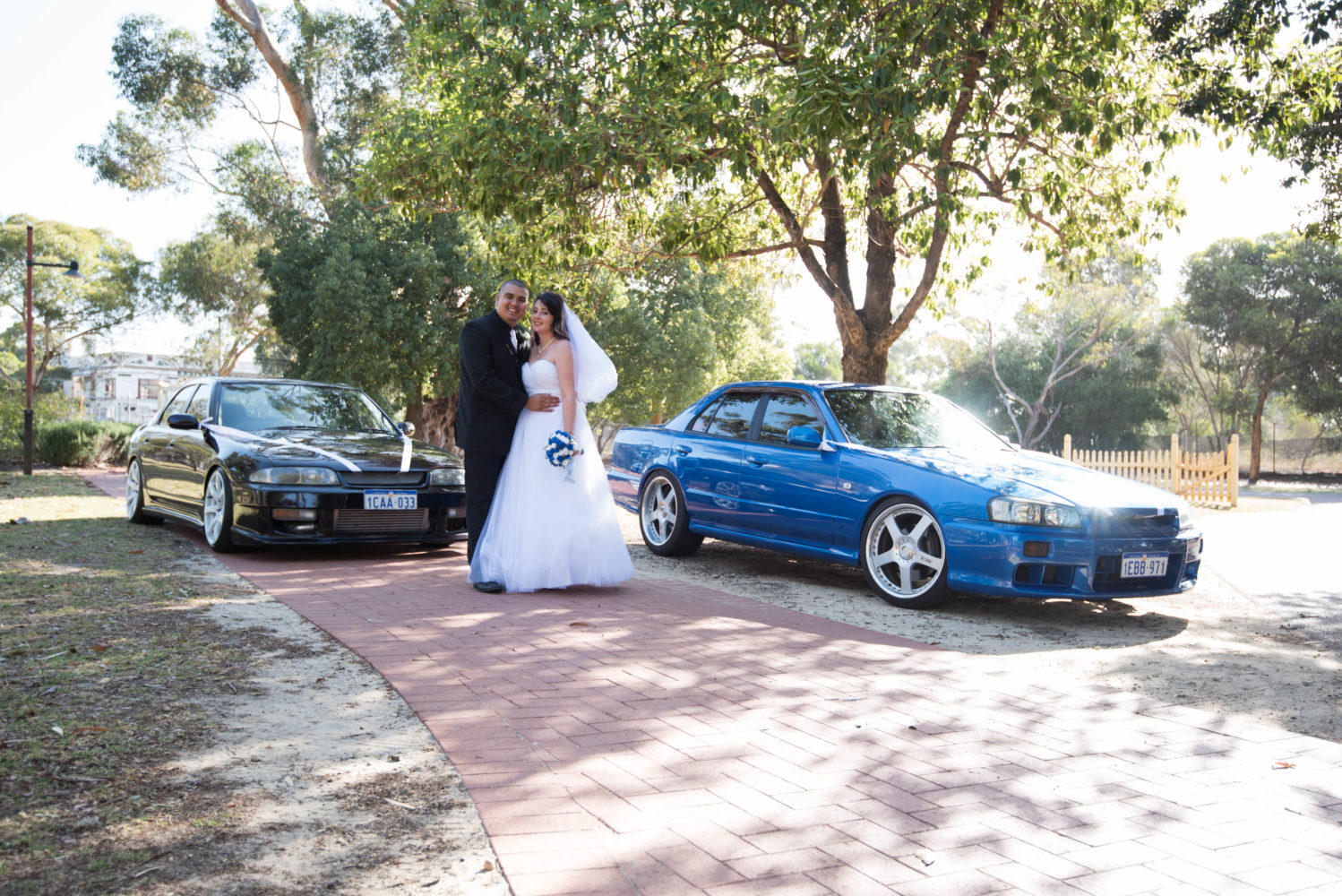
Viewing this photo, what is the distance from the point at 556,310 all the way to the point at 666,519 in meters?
2.81

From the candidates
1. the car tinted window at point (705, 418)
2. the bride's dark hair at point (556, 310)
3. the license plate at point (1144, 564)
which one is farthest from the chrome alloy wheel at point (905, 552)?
the bride's dark hair at point (556, 310)

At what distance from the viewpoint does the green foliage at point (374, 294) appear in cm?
2459

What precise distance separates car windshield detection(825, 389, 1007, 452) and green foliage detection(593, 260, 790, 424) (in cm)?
2357

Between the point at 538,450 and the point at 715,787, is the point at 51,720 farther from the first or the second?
the point at 538,450

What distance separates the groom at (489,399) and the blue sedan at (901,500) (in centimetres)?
198

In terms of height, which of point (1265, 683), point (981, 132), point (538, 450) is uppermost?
point (981, 132)

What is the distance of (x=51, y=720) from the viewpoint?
12.0ft

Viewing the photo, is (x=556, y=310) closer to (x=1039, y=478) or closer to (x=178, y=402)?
(x=1039, y=478)

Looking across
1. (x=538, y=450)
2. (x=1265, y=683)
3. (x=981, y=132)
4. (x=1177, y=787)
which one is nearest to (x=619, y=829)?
(x=1177, y=787)

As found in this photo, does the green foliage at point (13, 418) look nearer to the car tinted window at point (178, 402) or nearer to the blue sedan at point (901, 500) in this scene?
the car tinted window at point (178, 402)

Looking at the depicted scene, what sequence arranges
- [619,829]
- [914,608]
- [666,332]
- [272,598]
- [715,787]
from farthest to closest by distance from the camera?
[666,332] → [914,608] → [272,598] → [715,787] → [619,829]

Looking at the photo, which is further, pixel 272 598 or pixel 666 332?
pixel 666 332

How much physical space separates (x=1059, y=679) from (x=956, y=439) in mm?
3190

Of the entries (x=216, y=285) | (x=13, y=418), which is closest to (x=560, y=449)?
(x=13, y=418)
